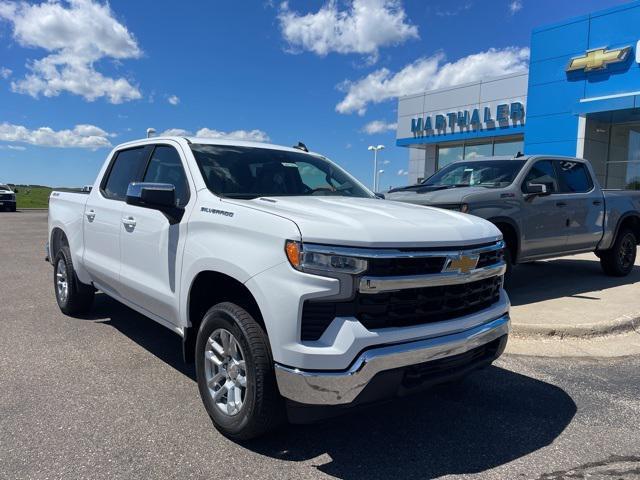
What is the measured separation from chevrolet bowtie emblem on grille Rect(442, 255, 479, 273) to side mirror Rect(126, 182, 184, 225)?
1842 millimetres

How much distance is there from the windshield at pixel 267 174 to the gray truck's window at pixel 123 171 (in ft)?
2.94

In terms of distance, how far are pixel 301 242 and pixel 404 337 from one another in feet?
2.45

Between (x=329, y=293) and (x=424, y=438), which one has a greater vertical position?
(x=329, y=293)

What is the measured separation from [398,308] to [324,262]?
490mm

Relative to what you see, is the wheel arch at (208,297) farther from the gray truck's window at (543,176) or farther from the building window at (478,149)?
the building window at (478,149)

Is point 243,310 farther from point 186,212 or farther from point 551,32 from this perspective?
point 551,32

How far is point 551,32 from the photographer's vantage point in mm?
17312

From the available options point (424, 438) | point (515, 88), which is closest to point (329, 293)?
point (424, 438)

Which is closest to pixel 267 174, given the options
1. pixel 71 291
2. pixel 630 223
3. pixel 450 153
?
pixel 71 291

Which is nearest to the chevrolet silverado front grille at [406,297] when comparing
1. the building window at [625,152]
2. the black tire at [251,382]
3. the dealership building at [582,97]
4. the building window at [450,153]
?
the black tire at [251,382]

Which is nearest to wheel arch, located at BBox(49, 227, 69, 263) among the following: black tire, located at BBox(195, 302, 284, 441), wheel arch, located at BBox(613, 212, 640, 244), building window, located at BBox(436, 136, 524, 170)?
black tire, located at BBox(195, 302, 284, 441)

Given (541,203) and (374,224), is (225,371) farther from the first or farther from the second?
(541,203)

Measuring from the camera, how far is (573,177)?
8023 mm

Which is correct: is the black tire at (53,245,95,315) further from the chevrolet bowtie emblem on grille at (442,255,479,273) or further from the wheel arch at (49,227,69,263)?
the chevrolet bowtie emblem on grille at (442,255,479,273)
